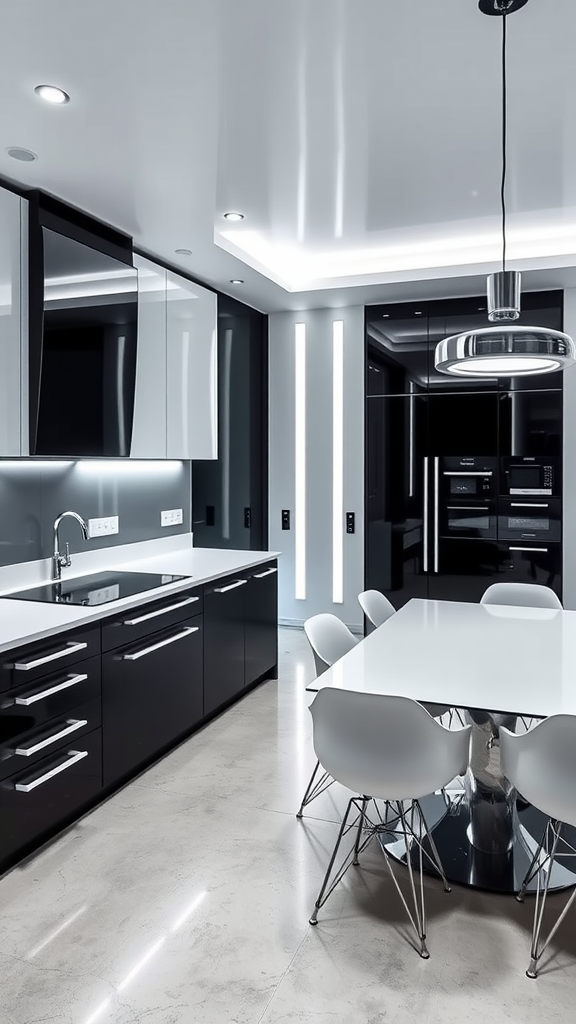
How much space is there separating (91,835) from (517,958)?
161 cm

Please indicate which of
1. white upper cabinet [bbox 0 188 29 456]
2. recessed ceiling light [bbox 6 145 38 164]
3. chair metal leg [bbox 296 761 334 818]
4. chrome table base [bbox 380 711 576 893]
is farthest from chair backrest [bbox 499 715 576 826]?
recessed ceiling light [bbox 6 145 38 164]

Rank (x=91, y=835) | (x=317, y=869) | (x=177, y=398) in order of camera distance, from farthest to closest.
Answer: (x=177, y=398) < (x=91, y=835) < (x=317, y=869)

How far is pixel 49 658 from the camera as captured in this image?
2.59 m

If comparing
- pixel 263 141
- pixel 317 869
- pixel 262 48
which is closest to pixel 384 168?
pixel 263 141

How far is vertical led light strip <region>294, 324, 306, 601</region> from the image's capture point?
5934 millimetres

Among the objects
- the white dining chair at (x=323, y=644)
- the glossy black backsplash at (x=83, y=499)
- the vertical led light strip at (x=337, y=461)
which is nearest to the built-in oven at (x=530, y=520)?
the vertical led light strip at (x=337, y=461)

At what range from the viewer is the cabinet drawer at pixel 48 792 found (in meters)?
2.43

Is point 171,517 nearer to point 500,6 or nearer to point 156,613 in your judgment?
point 156,613

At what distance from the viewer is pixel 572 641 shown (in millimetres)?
2902

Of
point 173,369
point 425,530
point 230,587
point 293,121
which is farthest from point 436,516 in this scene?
point 293,121

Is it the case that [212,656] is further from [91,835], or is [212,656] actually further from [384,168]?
[384,168]

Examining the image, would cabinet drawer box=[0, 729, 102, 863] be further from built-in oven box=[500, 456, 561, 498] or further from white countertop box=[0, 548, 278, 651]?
built-in oven box=[500, 456, 561, 498]

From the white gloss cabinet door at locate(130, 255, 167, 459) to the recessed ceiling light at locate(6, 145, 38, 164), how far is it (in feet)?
3.52

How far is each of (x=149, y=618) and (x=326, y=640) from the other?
82 centimetres
